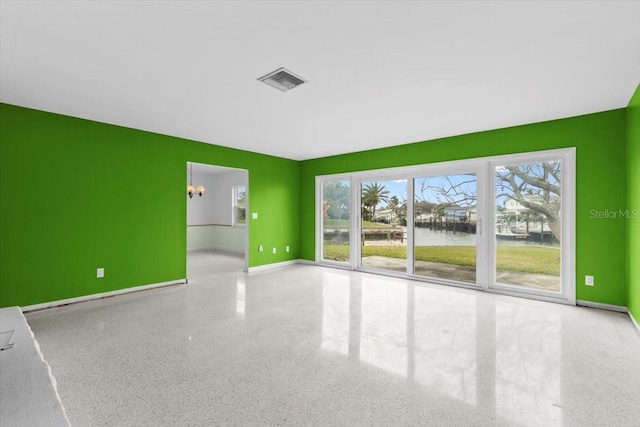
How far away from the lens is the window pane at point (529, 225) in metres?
4.04

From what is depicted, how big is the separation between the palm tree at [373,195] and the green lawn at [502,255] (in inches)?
31.8

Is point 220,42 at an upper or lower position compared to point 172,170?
upper

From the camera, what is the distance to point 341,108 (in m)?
3.56

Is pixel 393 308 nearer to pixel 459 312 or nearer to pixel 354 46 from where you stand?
pixel 459 312

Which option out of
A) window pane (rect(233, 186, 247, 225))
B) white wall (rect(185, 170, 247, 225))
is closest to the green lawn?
window pane (rect(233, 186, 247, 225))

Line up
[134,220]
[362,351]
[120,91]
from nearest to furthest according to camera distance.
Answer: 1. [362,351]
2. [120,91]
3. [134,220]

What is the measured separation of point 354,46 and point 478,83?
142 centimetres

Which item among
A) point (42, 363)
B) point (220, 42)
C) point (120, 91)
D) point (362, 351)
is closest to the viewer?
point (42, 363)

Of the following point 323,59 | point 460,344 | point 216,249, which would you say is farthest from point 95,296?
point 216,249

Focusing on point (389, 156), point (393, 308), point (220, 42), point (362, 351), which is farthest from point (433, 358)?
point (389, 156)

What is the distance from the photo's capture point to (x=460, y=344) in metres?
2.69

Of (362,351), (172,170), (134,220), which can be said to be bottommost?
(362,351)

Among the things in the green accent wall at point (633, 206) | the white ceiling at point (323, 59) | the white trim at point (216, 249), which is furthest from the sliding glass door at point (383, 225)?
the white trim at point (216, 249)

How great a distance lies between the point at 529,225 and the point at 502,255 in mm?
567
